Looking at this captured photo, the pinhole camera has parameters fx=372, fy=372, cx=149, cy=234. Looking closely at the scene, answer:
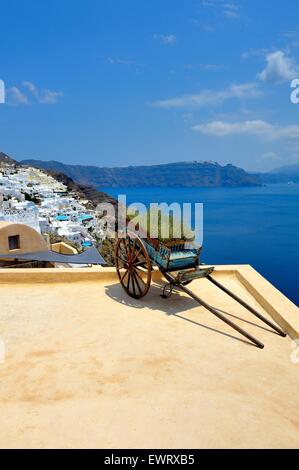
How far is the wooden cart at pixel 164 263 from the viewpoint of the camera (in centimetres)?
452

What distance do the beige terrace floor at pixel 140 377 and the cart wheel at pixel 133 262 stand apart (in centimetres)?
20

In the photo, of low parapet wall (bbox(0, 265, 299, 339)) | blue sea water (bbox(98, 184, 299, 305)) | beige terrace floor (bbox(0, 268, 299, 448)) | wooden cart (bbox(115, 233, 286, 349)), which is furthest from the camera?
blue sea water (bbox(98, 184, 299, 305))

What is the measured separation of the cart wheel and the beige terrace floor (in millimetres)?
203

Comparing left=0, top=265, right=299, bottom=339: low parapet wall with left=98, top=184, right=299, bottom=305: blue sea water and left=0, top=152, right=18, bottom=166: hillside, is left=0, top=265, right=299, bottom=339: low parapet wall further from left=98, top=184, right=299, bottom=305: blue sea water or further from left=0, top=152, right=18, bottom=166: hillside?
left=0, top=152, right=18, bottom=166: hillside

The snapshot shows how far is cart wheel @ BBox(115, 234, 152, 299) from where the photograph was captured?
15.8ft

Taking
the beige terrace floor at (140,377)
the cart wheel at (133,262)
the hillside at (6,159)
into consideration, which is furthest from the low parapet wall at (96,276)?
the hillside at (6,159)

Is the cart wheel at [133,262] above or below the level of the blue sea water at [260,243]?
above

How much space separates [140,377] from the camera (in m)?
3.18

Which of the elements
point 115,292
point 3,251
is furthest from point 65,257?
point 115,292

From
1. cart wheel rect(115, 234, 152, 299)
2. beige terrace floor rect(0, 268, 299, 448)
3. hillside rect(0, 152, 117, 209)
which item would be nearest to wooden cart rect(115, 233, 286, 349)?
cart wheel rect(115, 234, 152, 299)

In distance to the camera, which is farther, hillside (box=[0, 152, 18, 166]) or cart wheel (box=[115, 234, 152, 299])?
hillside (box=[0, 152, 18, 166])

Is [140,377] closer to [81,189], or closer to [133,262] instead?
[133,262]

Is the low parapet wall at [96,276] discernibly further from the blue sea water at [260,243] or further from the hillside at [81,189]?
the hillside at [81,189]
